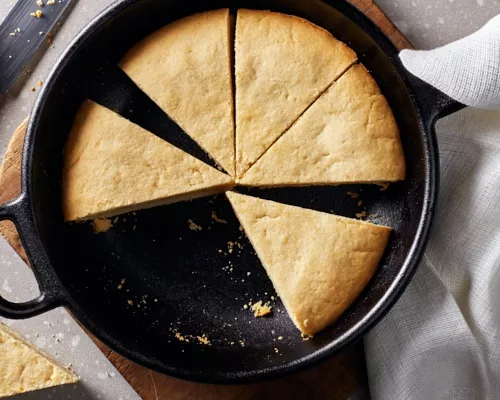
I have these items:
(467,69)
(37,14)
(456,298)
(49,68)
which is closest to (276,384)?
(456,298)

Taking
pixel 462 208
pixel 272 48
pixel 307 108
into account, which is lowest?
pixel 462 208

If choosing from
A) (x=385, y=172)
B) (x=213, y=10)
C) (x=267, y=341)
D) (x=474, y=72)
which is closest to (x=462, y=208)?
(x=385, y=172)

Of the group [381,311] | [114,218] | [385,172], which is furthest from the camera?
[114,218]

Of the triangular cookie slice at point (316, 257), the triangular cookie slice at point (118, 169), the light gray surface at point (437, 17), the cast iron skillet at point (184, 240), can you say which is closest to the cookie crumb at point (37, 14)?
the cast iron skillet at point (184, 240)

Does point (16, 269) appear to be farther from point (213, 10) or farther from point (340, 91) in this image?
point (340, 91)

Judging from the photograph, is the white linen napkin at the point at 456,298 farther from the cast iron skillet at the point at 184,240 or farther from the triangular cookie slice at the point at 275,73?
the triangular cookie slice at the point at 275,73
